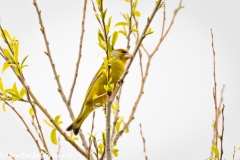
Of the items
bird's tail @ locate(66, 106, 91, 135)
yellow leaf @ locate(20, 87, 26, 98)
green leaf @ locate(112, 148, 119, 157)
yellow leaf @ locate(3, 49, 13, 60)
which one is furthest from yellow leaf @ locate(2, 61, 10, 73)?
green leaf @ locate(112, 148, 119, 157)

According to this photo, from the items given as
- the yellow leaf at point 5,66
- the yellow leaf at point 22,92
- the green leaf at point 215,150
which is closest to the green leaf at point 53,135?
the yellow leaf at point 22,92

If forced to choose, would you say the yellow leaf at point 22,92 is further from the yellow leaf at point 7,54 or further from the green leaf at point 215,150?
the green leaf at point 215,150

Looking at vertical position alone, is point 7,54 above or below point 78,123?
above

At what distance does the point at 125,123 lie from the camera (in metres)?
2.95

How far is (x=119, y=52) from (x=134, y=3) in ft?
4.00

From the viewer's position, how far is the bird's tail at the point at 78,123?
315cm

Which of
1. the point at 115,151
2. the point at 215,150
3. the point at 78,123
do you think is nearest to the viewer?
the point at 215,150

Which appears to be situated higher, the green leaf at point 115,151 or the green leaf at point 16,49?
the green leaf at point 16,49

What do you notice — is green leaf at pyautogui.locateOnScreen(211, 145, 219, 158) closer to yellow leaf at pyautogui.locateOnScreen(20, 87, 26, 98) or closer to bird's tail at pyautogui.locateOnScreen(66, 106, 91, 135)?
bird's tail at pyautogui.locateOnScreen(66, 106, 91, 135)

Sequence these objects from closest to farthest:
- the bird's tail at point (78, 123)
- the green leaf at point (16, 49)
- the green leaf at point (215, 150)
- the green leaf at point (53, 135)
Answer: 1. the green leaf at point (215, 150)
2. the green leaf at point (16, 49)
3. the green leaf at point (53, 135)
4. the bird's tail at point (78, 123)

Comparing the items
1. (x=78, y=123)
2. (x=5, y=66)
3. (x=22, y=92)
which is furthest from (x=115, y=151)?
(x=5, y=66)

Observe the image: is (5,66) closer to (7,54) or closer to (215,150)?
(7,54)

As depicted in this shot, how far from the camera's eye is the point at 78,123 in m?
3.31

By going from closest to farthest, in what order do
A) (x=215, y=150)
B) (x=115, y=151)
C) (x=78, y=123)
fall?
1. (x=215, y=150)
2. (x=115, y=151)
3. (x=78, y=123)
